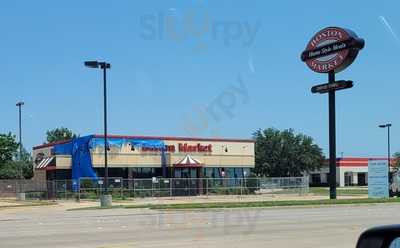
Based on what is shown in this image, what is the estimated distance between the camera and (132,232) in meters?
18.2

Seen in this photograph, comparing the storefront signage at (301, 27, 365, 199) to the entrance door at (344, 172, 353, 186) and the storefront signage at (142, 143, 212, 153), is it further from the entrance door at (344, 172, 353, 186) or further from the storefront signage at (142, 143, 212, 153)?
the entrance door at (344, 172, 353, 186)

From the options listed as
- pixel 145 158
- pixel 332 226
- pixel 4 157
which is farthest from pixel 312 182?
pixel 332 226

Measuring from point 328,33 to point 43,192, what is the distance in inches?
1111

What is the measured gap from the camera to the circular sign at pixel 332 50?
44.9 meters

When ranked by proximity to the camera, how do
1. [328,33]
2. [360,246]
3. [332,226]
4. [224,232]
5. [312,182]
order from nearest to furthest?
[360,246]
[224,232]
[332,226]
[328,33]
[312,182]

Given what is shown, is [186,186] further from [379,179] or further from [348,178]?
[348,178]

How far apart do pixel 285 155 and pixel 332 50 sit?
203 feet

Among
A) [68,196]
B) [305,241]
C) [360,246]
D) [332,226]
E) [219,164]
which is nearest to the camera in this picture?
[360,246]

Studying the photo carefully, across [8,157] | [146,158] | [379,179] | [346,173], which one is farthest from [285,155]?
[379,179]

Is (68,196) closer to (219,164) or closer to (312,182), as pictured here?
(219,164)

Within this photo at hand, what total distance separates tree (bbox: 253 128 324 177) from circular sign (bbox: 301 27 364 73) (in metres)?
59.1

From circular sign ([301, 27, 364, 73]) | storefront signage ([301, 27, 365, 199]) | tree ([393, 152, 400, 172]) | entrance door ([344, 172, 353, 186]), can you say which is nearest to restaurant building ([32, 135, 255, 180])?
circular sign ([301, 27, 364, 73])

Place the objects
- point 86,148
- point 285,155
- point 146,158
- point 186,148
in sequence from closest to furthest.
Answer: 1. point 86,148
2. point 146,158
3. point 186,148
4. point 285,155

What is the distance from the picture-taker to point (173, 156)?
6294cm
